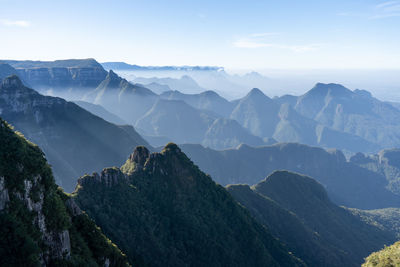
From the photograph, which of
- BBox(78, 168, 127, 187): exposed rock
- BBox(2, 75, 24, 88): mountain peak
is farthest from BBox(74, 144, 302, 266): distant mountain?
BBox(2, 75, 24, 88): mountain peak

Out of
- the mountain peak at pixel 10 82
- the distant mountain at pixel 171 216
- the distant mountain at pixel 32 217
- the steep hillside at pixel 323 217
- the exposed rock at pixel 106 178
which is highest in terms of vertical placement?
the mountain peak at pixel 10 82

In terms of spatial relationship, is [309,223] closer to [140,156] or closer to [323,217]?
[323,217]

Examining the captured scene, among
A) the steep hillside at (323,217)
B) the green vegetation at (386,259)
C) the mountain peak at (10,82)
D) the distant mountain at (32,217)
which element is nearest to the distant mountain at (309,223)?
the steep hillside at (323,217)

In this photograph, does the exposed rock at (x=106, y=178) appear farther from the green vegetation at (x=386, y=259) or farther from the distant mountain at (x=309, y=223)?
the distant mountain at (x=309, y=223)

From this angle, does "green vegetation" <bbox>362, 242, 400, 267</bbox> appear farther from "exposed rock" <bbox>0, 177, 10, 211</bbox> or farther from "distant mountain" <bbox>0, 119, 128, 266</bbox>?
"exposed rock" <bbox>0, 177, 10, 211</bbox>

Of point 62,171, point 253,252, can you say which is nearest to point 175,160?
point 253,252

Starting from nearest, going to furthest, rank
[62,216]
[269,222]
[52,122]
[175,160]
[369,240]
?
1. [62,216]
2. [175,160]
3. [269,222]
4. [369,240]
5. [52,122]

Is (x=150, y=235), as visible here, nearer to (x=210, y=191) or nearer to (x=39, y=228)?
(x=210, y=191)
